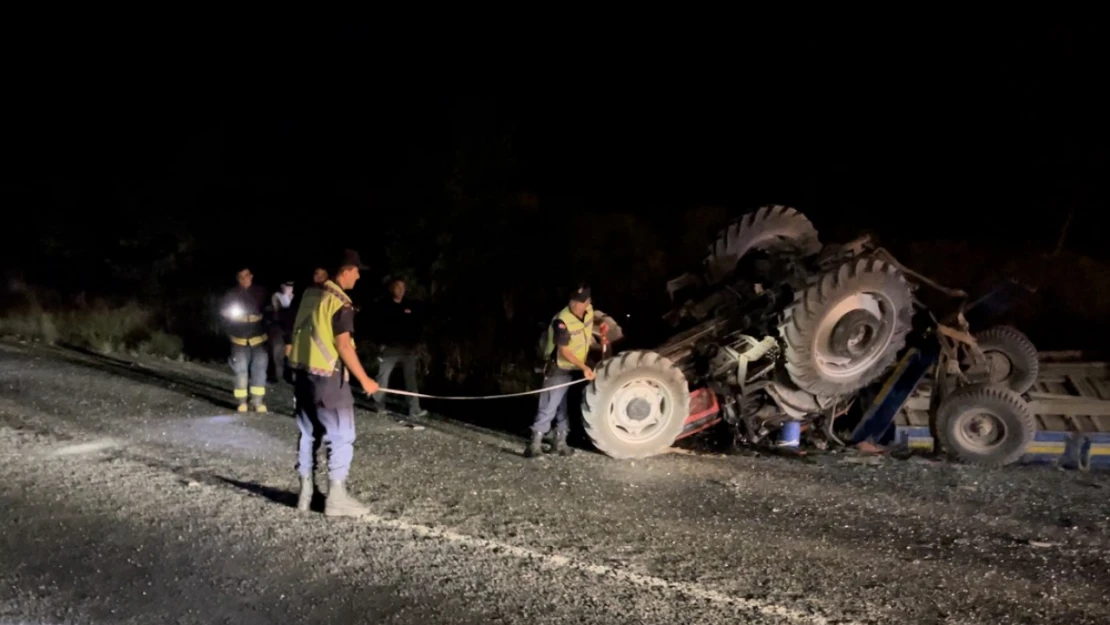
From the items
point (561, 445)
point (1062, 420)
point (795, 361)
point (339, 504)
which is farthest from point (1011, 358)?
point (339, 504)

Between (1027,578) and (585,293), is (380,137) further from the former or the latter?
(1027,578)

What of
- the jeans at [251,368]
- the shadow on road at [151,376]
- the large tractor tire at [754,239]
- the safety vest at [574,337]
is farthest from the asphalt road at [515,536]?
the large tractor tire at [754,239]

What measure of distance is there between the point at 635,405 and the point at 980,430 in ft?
10.1

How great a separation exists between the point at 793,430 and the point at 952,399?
139 cm

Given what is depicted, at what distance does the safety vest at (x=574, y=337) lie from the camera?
303 inches

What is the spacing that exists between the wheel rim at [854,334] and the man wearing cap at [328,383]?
396 cm

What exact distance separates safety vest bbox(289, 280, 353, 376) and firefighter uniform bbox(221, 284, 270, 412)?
3.41 metres

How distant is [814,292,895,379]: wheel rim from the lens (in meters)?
7.70

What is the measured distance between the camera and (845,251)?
8023mm

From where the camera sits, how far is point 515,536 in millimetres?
5660

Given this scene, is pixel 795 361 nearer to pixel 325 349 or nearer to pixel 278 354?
pixel 325 349

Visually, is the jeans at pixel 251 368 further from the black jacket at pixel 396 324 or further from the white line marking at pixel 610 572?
the white line marking at pixel 610 572

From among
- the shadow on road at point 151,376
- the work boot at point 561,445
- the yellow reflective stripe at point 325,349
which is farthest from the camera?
the shadow on road at point 151,376

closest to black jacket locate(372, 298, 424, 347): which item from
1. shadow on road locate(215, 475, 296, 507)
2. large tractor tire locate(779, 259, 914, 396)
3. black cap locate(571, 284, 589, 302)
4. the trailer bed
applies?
black cap locate(571, 284, 589, 302)
